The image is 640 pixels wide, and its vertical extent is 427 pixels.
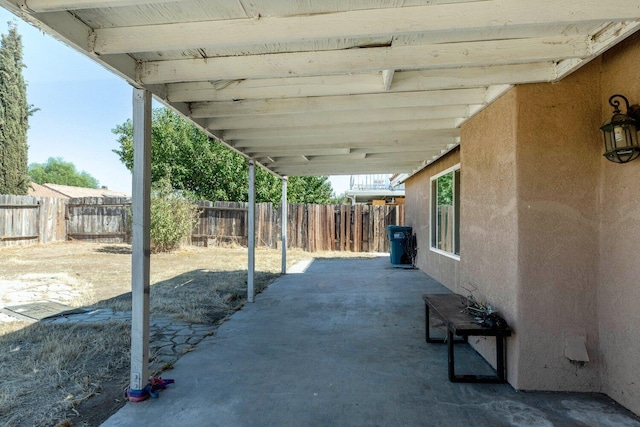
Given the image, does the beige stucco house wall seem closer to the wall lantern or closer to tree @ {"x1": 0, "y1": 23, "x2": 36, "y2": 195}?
the wall lantern

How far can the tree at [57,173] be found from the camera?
4884 cm

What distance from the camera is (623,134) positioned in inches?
92.4

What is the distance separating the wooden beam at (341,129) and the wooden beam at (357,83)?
122 centimetres

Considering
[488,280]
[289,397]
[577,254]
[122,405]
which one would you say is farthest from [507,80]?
[122,405]

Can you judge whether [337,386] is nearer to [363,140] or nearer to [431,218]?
[363,140]

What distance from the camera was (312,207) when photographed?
1357cm

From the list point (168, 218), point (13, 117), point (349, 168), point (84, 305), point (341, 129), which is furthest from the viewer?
point (13, 117)

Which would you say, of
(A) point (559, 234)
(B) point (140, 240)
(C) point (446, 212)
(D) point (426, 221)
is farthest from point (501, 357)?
(D) point (426, 221)

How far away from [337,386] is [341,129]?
2842 millimetres

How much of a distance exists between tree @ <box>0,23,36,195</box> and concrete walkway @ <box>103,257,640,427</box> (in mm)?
15703

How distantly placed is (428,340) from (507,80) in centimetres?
265

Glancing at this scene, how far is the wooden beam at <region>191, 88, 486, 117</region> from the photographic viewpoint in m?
3.33

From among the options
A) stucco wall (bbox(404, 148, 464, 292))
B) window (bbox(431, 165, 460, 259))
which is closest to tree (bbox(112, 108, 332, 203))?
stucco wall (bbox(404, 148, 464, 292))

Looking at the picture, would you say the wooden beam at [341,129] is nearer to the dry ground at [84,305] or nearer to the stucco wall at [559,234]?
the stucco wall at [559,234]
